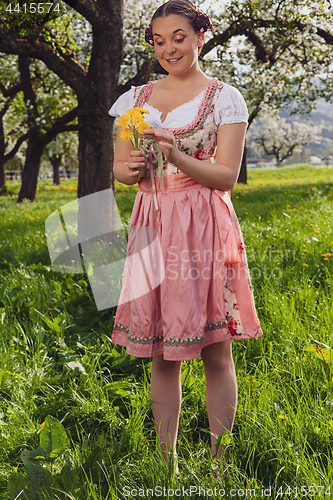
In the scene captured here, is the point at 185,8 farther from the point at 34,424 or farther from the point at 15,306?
the point at 15,306

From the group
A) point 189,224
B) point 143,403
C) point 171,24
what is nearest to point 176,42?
point 171,24

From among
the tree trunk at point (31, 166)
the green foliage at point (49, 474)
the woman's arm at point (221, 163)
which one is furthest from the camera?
the tree trunk at point (31, 166)

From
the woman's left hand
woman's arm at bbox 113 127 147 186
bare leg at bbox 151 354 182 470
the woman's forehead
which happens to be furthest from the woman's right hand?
bare leg at bbox 151 354 182 470

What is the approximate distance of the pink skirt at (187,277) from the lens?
4.92 feet

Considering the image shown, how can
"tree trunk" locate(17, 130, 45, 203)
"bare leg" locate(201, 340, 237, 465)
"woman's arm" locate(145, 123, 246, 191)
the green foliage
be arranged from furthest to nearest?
"tree trunk" locate(17, 130, 45, 203), "bare leg" locate(201, 340, 237, 465), "woman's arm" locate(145, 123, 246, 191), the green foliage

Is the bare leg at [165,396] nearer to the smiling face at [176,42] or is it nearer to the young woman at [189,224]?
the young woman at [189,224]

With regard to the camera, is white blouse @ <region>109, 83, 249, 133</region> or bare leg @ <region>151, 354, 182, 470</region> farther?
bare leg @ <region>151, 354, 182, 470</region>

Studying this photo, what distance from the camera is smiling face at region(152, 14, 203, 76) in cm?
146

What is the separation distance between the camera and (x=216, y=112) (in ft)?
4.89

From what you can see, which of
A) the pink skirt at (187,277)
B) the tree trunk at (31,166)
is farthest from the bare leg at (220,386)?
the tree trunk at (31,166)

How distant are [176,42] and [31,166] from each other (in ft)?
39.2

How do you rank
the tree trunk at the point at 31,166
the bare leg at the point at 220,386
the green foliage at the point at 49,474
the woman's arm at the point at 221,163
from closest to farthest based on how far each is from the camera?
the green foliage at the point at 49,474
the woman's arm at the point at 221,163
the bare leg at the point at 220,386
the tree trunk at the point at 31,166

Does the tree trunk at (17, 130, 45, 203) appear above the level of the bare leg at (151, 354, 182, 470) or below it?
above

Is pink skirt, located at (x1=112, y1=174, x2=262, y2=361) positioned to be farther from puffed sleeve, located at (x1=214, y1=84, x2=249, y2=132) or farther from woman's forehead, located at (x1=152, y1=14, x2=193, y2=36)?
woman's forehead, located at (x1=152, y1=14, x2=193, y2=36)
